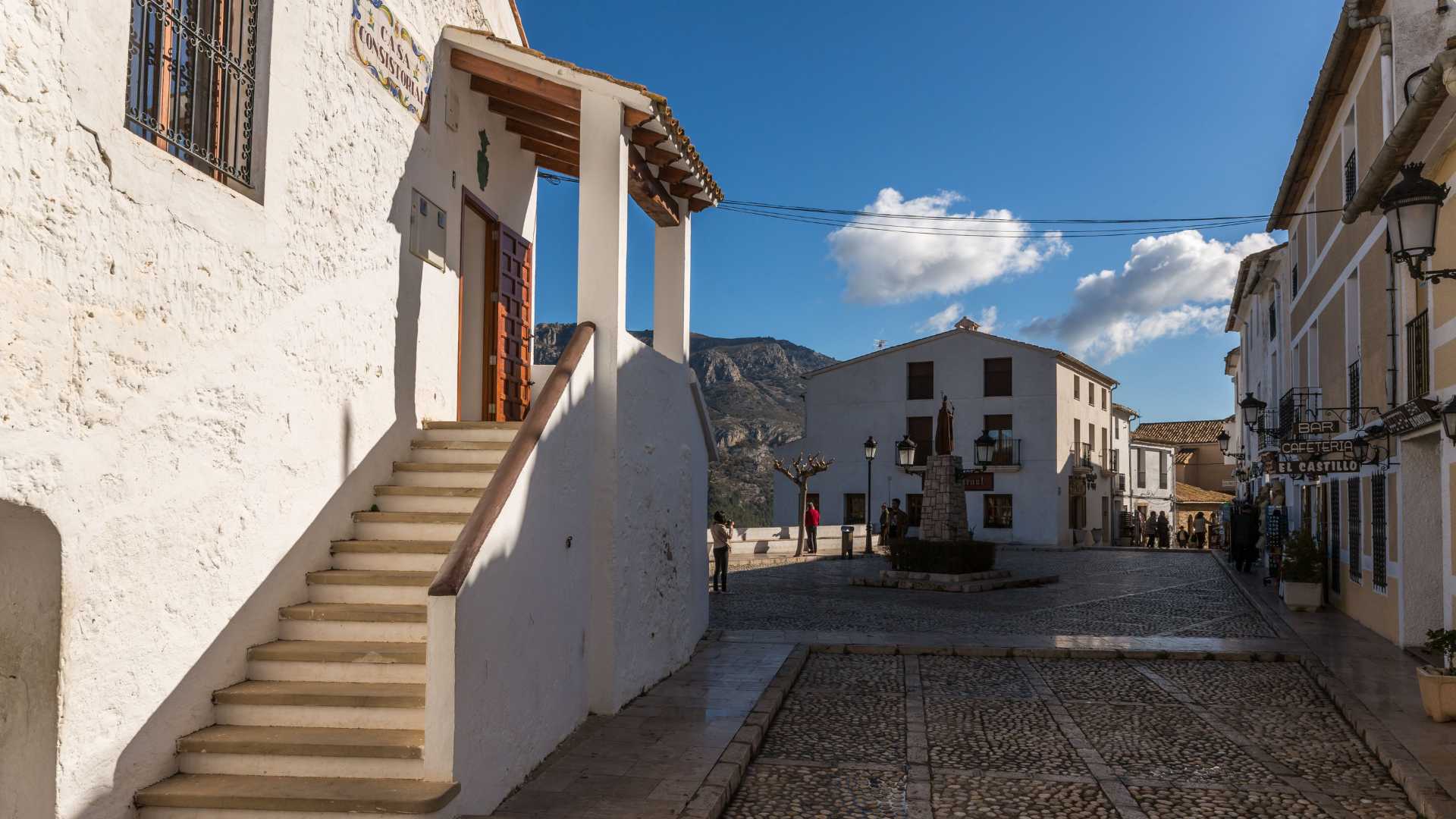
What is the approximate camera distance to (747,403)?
100312mm

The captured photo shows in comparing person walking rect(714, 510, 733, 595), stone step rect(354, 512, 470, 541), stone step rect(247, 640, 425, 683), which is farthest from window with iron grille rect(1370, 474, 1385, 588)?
stone step rect(247, 640, 425, 683)

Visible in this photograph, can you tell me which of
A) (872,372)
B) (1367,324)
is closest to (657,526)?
(1367,324)

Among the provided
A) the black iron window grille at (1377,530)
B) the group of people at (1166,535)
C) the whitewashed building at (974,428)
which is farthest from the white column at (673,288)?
the group of people at (1166,535)

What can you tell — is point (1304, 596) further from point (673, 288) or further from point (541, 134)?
point (541, 134)

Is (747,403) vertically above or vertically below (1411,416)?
above

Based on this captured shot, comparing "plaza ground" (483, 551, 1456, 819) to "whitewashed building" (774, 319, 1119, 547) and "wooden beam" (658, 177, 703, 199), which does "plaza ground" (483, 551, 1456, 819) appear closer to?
"wooden beam" (658, 177, 703, 199)

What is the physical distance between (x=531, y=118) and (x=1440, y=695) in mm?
8680

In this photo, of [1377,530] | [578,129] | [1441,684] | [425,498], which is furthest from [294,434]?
[1377,530]

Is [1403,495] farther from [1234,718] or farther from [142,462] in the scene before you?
[142,462]

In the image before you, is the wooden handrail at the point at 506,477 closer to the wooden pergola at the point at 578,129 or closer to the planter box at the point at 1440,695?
the wooden pergola at the point at 578,129

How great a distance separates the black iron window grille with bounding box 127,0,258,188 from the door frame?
9.75ft

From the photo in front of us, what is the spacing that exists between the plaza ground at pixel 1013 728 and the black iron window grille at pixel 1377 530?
31.6 inches

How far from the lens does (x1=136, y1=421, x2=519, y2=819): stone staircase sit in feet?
15.4

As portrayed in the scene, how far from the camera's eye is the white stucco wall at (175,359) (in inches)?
167
